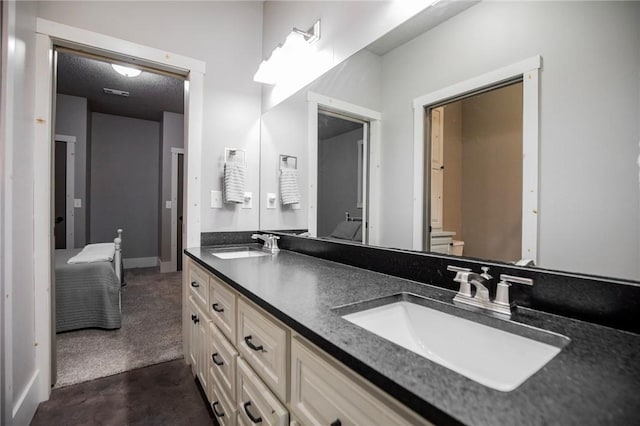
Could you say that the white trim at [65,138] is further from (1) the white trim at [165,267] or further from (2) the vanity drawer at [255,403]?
(2) the vanity drawer at [255,403]

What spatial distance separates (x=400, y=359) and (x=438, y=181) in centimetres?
75

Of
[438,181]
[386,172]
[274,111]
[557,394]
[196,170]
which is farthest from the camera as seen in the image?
[274,111]

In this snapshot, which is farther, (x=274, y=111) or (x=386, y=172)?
(x=274, y=111)

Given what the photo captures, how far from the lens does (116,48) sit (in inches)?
70.0

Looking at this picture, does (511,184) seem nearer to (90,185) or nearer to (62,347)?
(62,347)

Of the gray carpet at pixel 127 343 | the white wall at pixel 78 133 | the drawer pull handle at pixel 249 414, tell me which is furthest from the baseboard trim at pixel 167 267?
the drawer pull handle at pixel 249 414

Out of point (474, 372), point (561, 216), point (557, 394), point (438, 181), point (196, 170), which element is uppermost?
point (196, 170)

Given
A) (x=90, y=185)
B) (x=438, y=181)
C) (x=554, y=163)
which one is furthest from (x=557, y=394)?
(x=90, y=185)

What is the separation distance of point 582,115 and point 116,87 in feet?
15.1

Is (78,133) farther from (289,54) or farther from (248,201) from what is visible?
(289,54)

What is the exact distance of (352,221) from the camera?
1.47 meters

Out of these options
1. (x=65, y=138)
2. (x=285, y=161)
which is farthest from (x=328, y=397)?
(x=65, y=138)

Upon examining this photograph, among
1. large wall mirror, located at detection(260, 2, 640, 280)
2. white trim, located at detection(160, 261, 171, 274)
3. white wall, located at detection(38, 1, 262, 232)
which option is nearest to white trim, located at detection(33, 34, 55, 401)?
Result: white wall, located at detection(38, 1, 262, 232)

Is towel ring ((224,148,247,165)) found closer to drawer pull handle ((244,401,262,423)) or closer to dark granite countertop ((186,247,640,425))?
dark granite countertop ((186,247,640,425))
